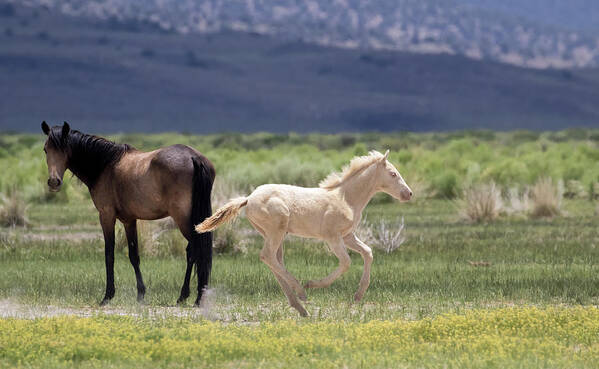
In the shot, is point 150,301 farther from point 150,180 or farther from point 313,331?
point 313,331

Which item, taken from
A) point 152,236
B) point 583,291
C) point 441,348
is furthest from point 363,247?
point 152,236

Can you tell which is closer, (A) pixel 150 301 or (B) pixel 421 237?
(A) pixel 150 301

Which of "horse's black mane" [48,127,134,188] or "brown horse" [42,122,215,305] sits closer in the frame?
"brown horse" [42,122,215,305]

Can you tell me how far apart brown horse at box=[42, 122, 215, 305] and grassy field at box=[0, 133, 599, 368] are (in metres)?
0.63

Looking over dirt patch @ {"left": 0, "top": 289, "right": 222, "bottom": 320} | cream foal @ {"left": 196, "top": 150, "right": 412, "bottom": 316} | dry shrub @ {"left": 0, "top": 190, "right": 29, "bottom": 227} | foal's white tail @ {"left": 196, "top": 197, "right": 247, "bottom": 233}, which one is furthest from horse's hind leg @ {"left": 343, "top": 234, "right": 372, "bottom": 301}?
dry shrub @ {"left": 0, "top": 190, "right": 29, "bottom": 227}

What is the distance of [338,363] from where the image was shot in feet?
31.5

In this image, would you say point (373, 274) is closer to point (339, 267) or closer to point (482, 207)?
point (339, 267)

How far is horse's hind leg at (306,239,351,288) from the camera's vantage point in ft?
40.4

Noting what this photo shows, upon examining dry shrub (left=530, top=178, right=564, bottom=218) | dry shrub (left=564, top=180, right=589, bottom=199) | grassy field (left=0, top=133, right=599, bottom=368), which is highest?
dry shrub (left=564, top=180, right=589, bottom=199)

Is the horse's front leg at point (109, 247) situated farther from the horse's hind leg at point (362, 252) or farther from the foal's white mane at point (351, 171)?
the horse's hind leg at point (362, 252)

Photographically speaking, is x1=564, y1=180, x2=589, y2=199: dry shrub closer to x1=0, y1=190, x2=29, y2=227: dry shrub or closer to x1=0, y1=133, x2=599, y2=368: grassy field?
x1=0, y1=133, x2=599, y2=368: grassy field

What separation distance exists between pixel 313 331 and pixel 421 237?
43.4ft

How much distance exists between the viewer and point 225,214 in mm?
12438

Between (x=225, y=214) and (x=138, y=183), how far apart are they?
198 centimetres
